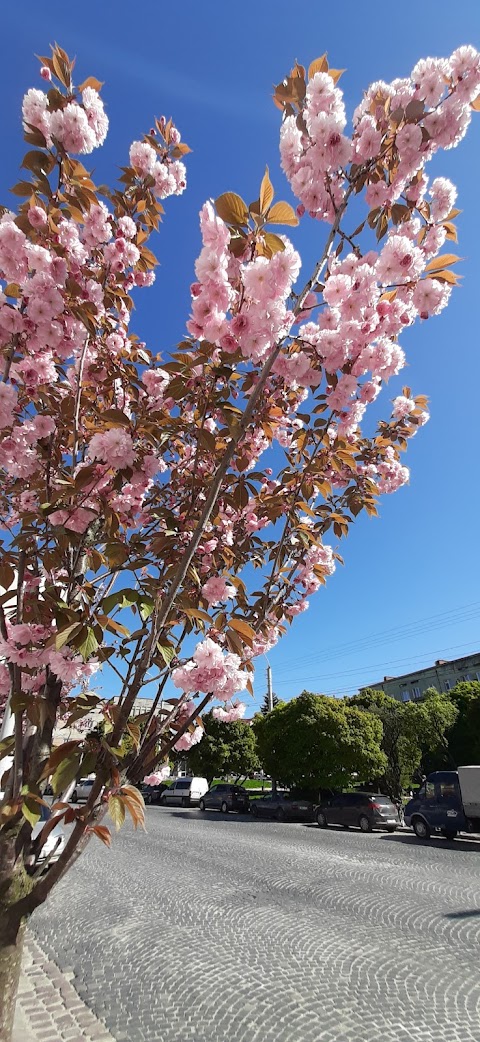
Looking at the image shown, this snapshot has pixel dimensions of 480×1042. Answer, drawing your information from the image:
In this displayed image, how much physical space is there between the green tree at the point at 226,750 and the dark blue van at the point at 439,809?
16099 mm

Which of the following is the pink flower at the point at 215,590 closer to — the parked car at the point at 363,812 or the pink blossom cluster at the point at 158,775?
the pink blossom cluster at the point at 158,775

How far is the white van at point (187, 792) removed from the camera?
2794 cm

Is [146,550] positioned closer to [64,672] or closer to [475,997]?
[64,672]

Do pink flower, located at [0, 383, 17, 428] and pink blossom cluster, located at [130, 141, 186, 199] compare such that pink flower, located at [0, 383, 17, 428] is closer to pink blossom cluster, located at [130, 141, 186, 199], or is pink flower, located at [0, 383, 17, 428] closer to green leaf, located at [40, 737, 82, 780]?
green leaf, located at [40, 737, 82, 780]

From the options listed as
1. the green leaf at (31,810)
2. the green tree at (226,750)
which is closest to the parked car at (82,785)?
the green leaf at (31,810)

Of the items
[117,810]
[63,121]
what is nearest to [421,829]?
[117,810]

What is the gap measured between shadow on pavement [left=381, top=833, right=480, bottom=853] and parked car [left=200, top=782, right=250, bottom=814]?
954cm

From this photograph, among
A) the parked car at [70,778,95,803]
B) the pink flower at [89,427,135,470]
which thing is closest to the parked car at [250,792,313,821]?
the parked car at [70,778,95,803]

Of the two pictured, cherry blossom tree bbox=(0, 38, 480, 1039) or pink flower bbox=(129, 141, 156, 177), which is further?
pink flower bbox=(129, 141, 156, 177)

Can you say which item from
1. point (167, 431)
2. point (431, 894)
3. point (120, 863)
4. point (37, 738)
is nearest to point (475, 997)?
point (431, 894)

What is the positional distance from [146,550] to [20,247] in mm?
1400

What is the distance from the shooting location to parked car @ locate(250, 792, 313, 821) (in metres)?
20.5

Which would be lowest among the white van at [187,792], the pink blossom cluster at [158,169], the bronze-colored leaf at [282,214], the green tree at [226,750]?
the white van at [187,792]

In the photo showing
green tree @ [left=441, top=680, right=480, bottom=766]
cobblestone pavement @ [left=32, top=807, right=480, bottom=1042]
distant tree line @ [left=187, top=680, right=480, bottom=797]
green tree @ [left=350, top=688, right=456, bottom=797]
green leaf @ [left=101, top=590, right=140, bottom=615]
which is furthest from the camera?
green tree @ [left=441, top=680, right=480, bottom=766]
